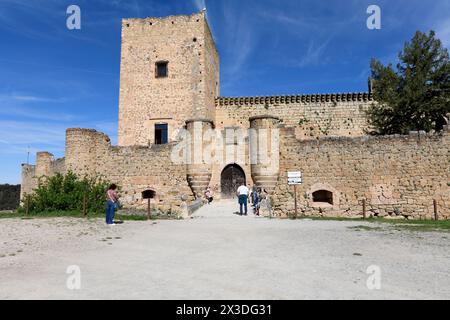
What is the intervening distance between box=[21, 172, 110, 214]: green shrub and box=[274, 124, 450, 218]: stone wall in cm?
844

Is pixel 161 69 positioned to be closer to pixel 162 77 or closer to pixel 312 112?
pixel 162 77

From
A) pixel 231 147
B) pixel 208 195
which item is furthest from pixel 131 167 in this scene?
pixel 231 147

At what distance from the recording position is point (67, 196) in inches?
582

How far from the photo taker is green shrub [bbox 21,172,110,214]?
14539mm

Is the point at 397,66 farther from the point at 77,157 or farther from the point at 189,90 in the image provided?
the point at 77,157

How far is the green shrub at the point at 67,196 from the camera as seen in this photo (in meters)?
14.5

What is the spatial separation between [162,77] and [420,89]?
15.9 metres

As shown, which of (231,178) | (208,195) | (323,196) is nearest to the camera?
(323,196)

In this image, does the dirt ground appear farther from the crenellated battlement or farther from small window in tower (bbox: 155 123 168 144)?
the crenellated battlement

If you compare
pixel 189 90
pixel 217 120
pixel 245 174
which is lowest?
pixel 245 174

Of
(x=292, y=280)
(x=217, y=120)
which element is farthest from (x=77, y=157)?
(x=292, y=280)

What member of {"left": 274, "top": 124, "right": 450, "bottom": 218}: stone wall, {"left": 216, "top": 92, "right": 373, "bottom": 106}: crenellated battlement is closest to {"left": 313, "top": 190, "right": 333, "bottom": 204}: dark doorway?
{"left": 274, "top": 124, "right": 450, "bottom": 218}: stone wall

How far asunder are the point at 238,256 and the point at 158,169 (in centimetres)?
1141

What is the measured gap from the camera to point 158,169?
16281mm
